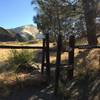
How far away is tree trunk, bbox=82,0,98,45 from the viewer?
18.0 metres

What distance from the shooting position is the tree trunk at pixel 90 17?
709 inches

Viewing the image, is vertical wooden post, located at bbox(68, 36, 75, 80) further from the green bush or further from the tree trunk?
the tree trunk

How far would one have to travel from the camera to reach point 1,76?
13.1 metres

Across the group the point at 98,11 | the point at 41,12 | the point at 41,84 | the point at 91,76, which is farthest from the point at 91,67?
the point at 41,12

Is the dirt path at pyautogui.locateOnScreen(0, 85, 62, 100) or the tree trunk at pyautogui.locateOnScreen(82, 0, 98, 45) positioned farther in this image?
the tree trunk at pyautogui.locateOnScreen(82, 0, 98, 45)

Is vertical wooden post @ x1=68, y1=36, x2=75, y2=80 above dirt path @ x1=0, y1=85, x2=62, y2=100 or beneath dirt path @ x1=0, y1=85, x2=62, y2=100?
above

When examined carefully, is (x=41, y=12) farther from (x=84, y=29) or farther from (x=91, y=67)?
(x=91, y=67)

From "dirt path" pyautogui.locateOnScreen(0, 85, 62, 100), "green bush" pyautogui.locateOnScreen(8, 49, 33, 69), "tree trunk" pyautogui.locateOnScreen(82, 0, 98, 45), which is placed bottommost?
"dirt path" pyautogui.locateOnScreen(0, 85, 62, 100)

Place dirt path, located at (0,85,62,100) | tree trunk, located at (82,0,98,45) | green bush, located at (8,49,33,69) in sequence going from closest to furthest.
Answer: dirt path, located at (0,85,62,100) < green bush, located at (8,49,33,69) < tree trunk, located at (82,0,98,45)

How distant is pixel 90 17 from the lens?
18.7m

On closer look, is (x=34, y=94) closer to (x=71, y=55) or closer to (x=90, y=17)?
(x=71, y=55)

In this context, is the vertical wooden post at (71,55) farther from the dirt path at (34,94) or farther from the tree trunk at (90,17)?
the tree trunk at (90,17)

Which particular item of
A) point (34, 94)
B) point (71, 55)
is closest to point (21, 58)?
point (71, 55)

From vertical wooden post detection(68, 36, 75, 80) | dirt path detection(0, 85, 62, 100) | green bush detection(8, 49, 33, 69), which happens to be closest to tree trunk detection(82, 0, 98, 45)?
green bush detection(8, 49, 33, 69)
